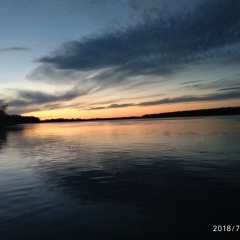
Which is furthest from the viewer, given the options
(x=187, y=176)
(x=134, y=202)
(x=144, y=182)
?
(x=187, y=176)

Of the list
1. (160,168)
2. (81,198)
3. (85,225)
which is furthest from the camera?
(160,168)

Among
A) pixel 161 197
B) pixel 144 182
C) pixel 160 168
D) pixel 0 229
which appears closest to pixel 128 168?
pixel 160 168

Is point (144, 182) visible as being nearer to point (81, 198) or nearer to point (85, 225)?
point (81, 198)

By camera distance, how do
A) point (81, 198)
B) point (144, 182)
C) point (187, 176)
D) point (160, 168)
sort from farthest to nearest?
1. point (160, 168)
2. point (187, 176)
3. point (144, 182)
4. point (81, 198)

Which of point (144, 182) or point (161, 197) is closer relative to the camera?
point (161, 197)

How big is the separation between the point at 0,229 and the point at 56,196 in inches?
171

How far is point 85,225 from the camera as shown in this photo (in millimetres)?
10211

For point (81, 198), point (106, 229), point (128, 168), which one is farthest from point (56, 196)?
point (128, 168)

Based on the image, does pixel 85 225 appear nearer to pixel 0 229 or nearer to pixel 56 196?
pixel 0 229

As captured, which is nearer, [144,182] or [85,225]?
[85,225]

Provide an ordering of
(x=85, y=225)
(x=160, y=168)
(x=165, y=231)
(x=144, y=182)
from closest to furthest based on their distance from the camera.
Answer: (x=165, y=231)
(x=85, y=225)
(x=144, y=182)
(x=160, y=168)

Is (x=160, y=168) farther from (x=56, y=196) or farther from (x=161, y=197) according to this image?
(x=56, y=196)

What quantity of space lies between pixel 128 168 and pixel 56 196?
28.6 ft

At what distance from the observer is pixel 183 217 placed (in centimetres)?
1062
